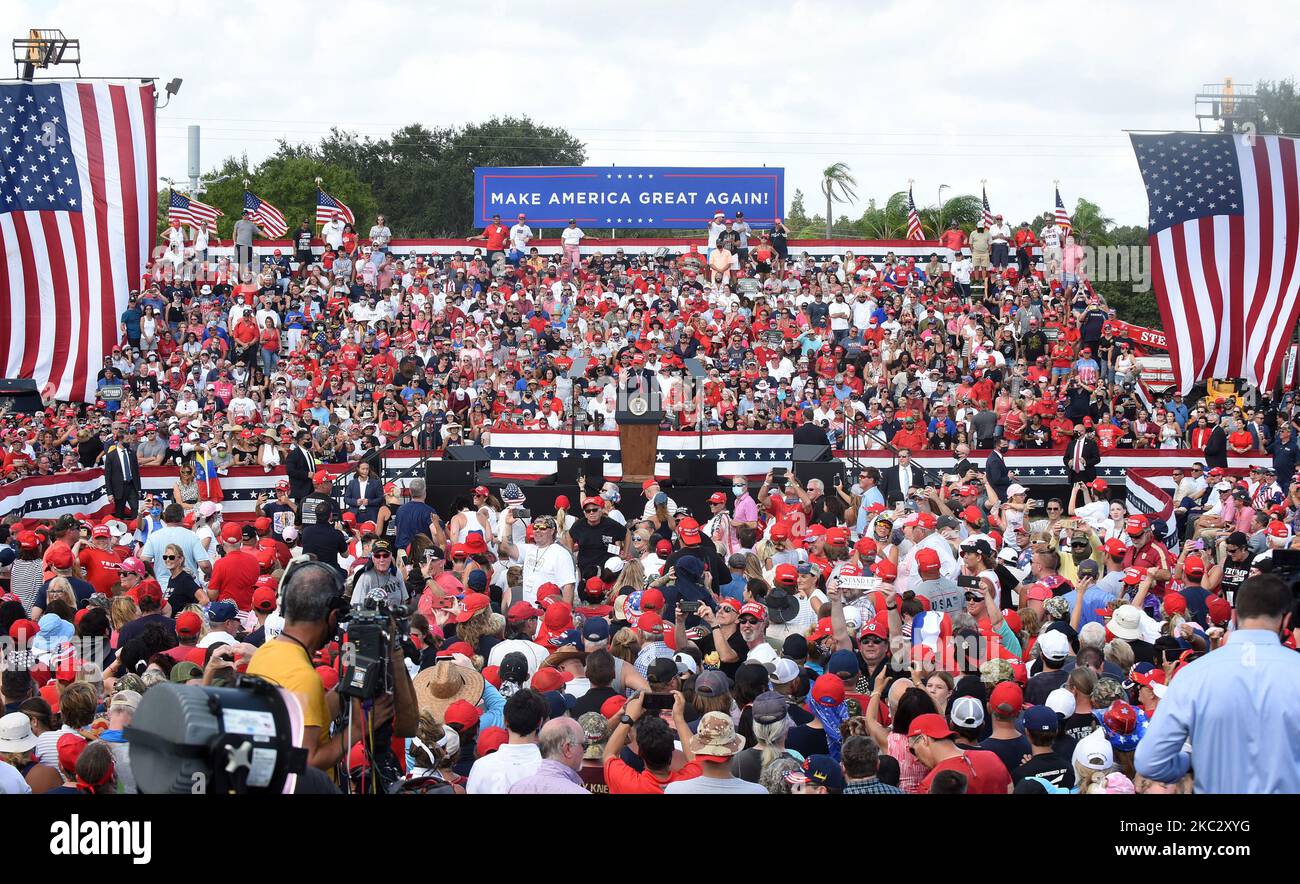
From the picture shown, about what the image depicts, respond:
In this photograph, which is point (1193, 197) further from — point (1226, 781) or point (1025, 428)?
point (1226, 781)

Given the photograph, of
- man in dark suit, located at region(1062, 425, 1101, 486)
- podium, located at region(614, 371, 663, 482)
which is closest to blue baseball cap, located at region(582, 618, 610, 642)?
podium, located at region(614, 371, 663, 482)

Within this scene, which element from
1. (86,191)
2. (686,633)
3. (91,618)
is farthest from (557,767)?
(86,191)

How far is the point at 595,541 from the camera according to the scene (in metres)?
13.2

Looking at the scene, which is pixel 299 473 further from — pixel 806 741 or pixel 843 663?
pixel 806 741

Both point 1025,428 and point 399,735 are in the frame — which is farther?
point 1025,428

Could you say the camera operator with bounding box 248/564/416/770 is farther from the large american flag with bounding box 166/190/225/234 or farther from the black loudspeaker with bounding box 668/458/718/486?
the large american flag with bounding box 166/190/225/234

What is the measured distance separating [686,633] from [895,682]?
1841mm

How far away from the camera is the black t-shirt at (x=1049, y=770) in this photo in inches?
255

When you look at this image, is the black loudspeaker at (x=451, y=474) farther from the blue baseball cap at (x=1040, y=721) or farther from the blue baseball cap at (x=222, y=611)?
the blue baseball cap at (x=1040, y=721)

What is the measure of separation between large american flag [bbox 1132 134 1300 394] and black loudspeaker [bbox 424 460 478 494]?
35.9ft

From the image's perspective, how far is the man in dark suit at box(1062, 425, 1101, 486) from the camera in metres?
21.0

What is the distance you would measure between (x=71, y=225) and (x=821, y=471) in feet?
34.2

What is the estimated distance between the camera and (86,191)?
1568 cm

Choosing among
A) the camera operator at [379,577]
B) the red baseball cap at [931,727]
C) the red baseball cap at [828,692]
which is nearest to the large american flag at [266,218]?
the camera operator at [379,577]
